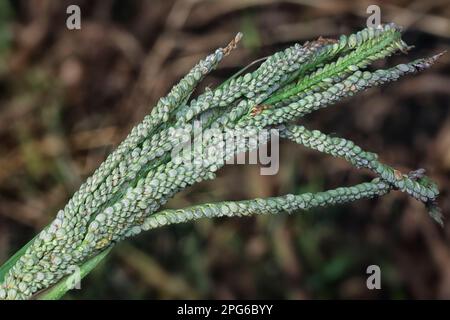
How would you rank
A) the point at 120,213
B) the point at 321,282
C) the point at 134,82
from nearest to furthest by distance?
the point at 120,213, the point at 321,282, the point at 134,82

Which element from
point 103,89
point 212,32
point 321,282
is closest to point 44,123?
point 103,89

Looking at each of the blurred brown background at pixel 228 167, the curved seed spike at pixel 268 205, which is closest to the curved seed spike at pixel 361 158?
the curved seed spike at pixel 268 205

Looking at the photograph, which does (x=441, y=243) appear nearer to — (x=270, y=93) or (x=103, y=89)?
(x=103, y=89)

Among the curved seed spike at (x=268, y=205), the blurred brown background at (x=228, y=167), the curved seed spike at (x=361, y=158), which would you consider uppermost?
the blurred brown background at (x=228, y=167)

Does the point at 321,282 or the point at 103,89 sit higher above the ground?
the point at 103,89

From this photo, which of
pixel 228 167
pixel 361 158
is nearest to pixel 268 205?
pixel 361 158

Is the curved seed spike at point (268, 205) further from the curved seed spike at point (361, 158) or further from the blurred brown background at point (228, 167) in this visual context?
the blurred brown background at point (228, 167)

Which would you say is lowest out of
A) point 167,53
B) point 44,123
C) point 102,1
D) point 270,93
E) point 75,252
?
point 75,252

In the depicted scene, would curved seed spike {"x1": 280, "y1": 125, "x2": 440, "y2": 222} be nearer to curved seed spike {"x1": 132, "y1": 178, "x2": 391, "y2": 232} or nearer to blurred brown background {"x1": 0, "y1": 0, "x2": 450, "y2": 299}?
curved seed spike {"x1": 132, "y1": 178, "x2": 391, "y2": 232}

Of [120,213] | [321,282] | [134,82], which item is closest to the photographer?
[120,213]
